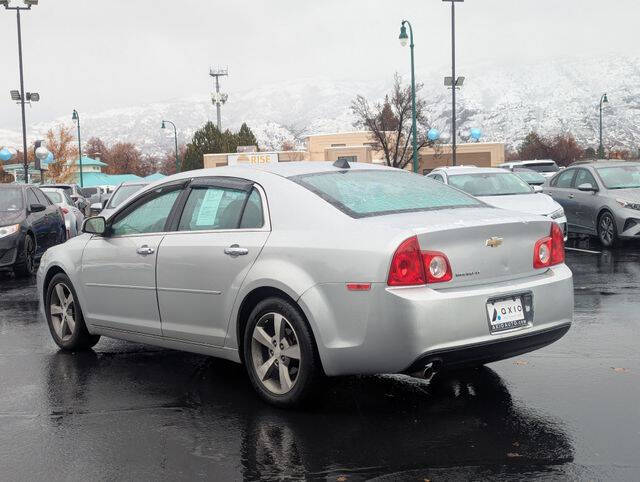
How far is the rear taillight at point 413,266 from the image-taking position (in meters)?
4.71

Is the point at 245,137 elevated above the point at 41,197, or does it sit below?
above

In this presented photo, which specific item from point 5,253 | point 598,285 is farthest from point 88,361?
point 5,253

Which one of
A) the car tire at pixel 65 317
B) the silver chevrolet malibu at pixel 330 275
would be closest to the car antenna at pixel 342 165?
the silver chevrolet malibu at pixel 330 275

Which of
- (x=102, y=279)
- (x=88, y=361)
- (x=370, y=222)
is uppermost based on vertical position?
(x=370, y=222)

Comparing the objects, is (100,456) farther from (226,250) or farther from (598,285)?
(598,285)

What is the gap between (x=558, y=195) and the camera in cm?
1734

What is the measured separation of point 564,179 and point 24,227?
1043 cm

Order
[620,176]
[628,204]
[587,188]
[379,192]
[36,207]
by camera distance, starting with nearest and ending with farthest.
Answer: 1. [379,192]
2. [36,207]
3. [628,204]
4. [587,188]
5. [620,176]

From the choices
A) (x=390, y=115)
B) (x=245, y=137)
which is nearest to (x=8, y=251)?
(x=390, y=115)

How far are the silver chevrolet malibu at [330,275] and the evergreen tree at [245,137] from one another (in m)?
104

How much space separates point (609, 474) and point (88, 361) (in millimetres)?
4347

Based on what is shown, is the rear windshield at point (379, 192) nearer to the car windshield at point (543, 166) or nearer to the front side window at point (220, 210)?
the front side window at point (220, 210)

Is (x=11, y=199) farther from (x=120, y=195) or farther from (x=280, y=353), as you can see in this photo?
(x=280, y=353)

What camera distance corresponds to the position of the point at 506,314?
4988 mm
